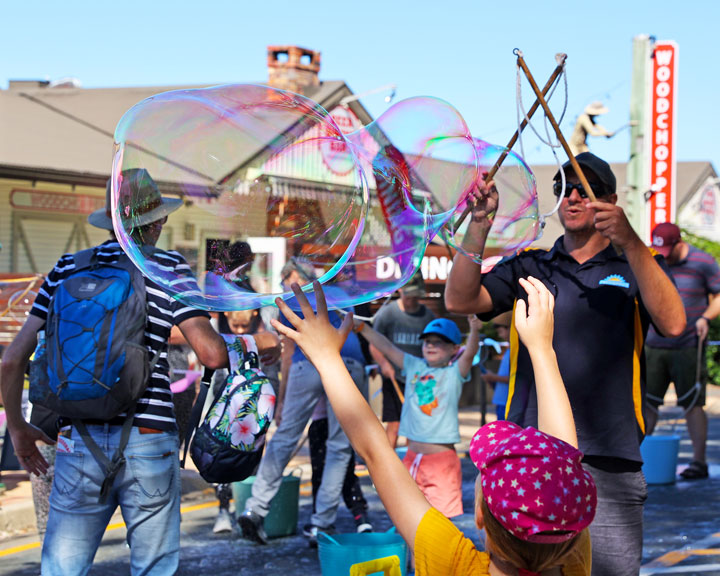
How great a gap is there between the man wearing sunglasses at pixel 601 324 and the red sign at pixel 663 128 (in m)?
14.7

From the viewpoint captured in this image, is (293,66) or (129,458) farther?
(293,66)

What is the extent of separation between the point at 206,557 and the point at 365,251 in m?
3.22

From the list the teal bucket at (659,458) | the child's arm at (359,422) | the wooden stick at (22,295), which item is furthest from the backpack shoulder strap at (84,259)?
the teal bucket at (659,458)

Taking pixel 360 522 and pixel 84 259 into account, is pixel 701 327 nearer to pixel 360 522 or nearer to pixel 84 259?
pixel 360 522

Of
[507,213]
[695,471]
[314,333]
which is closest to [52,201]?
[695,471]

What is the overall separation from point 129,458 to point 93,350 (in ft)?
1.36

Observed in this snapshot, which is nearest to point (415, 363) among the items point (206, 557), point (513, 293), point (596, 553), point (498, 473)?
point (206, 557)

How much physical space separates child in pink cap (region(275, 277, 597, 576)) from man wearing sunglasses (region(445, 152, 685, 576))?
998 millimetres

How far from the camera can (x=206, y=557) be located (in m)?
5.91

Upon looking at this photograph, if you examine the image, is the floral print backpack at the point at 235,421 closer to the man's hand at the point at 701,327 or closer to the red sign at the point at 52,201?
the man's hand at the point at 701,327

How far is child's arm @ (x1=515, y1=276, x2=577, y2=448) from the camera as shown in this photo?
8.54ft

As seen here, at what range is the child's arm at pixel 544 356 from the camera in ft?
8.54

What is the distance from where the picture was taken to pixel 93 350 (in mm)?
3180

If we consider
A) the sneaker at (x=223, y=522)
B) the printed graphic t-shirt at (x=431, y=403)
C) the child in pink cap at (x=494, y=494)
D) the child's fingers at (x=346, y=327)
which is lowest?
the sneaker at (x=223, y=522)
